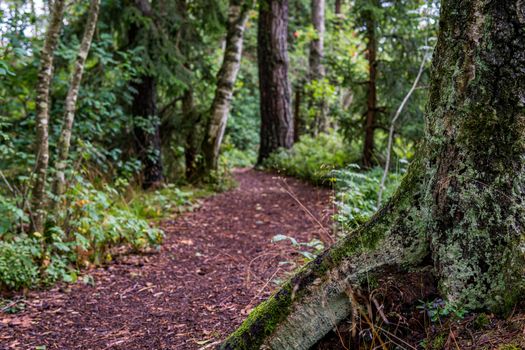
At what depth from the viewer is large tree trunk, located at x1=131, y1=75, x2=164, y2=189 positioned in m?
8.99

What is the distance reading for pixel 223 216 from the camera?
7.41m

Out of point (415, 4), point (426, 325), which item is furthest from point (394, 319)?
point (415, 4)

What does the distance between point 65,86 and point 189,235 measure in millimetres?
3548

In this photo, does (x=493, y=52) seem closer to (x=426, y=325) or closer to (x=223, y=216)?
(x=426, y=325)

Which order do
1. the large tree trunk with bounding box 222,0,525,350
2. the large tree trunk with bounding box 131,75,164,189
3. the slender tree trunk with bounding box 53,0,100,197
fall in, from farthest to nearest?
the large tree trunk with bounding box 131,75,164,189
the slender tree trunk with bounding box 53,0,100,197
the large tree trunk with bounding box 222,0,525,350

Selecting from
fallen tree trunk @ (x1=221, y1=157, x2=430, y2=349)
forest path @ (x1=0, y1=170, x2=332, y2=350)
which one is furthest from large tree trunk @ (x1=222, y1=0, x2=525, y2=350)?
forest path @ (x1=0, y1=170, x2=332, y2=350)

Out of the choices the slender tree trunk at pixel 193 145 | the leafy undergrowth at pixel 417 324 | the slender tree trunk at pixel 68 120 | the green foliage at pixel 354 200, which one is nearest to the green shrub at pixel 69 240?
the slender tree trunk at pixel 68 120

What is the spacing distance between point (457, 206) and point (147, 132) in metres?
7.62

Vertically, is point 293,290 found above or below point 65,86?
below

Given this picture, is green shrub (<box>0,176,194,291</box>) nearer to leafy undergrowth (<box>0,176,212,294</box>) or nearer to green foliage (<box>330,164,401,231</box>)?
leafy undergrowth (<box>0,176,212,294</box>)

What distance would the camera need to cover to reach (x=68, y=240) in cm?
506

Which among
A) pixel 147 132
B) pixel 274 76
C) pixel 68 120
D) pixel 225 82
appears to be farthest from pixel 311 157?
pixel 68 120

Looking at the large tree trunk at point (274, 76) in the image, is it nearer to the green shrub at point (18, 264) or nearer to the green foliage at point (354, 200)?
the green foliage at point (354, 200)

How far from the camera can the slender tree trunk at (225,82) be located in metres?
9.25
